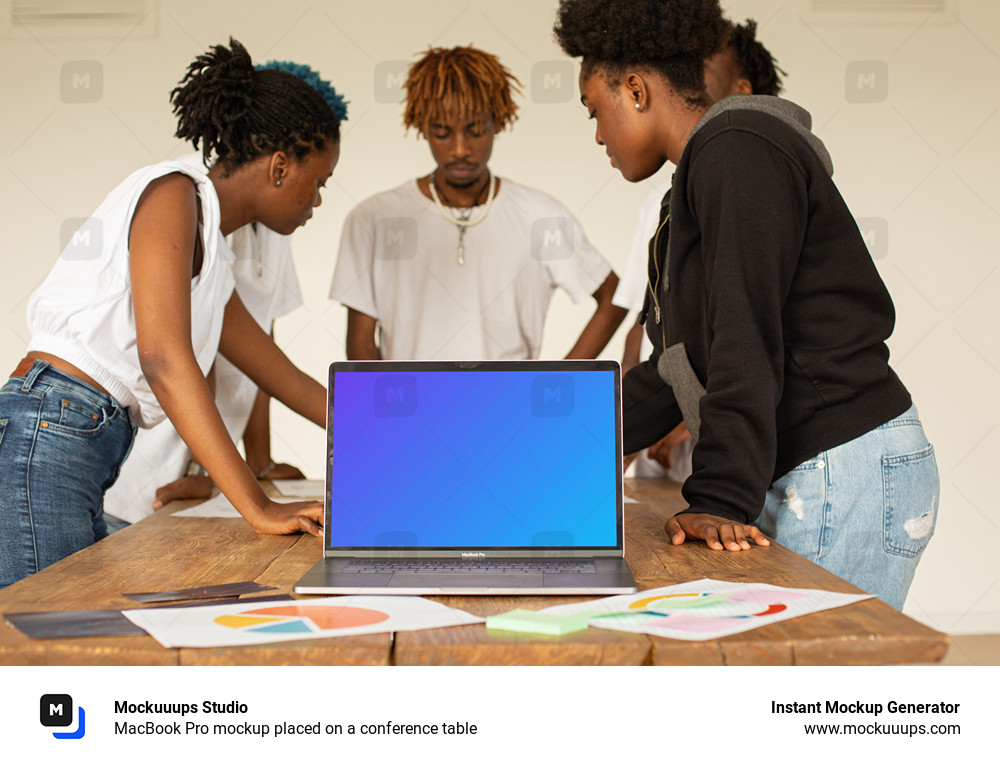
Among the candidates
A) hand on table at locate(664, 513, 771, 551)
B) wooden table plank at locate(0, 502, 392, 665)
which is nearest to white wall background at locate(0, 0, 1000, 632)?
wooden table plank at locate(0, 502, 392, 665)

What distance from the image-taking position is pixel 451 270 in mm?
2400

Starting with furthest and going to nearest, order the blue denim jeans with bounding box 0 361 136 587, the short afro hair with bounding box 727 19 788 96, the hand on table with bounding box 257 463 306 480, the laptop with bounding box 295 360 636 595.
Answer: the short afro hair with bounding box 727 19 788 96, the hand on table with bounding box 257 463 306 480, the blue denim jeans with bounding box 0 361 136 587, the laptop with bounding box 295 360 636 595

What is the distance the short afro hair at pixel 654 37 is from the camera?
1.25 metres

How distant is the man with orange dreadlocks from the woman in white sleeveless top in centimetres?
Result: 80

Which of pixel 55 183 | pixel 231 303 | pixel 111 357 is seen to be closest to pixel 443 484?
pixel 111 357

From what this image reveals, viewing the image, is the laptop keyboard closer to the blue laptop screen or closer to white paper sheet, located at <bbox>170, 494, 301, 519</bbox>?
the blue laptop screen

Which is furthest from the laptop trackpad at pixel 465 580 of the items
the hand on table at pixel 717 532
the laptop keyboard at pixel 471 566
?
the hand on table at pixel 717 532

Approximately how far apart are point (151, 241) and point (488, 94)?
1306 millimetres

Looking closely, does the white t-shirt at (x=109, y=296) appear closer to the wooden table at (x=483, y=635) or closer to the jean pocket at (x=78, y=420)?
the jean pocket at (x=78, y=420)

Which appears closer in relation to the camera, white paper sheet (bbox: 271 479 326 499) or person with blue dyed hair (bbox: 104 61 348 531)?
white paper sheet (bbox: 271 479 326 499)

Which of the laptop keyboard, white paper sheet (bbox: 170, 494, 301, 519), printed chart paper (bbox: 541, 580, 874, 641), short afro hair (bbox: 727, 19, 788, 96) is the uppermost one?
short afro hair (bbox: 727, 19, 788, 96)
